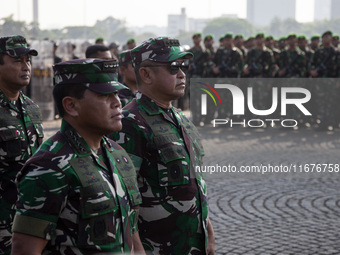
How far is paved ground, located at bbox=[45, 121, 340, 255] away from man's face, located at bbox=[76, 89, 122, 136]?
11.6 feet

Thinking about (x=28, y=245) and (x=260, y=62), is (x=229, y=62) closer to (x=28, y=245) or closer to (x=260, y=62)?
(x=260, y=62)

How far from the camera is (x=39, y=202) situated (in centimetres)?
240

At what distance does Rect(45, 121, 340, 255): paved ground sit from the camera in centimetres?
630

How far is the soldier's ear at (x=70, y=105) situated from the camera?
2617 mm

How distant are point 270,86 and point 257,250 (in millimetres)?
11457

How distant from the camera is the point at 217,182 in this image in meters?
9.48

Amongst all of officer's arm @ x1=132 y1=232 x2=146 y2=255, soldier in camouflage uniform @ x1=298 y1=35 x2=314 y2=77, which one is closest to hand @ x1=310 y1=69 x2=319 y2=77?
soldier in camouflage uniform @ x1=298 y1=35 x2=314 y2=77

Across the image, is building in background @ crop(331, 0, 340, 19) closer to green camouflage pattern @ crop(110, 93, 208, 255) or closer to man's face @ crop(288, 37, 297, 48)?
man's face @ crop(288, 37, 297, 48)

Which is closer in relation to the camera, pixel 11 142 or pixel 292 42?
pixel 11 142

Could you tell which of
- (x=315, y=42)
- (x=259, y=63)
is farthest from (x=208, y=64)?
(x=315, y=42)

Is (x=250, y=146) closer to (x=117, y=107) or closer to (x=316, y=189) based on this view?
(x=316, y=189)

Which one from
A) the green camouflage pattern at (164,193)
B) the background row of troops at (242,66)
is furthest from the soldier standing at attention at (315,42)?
the green camouflage pattern at (164,193)

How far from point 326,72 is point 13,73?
39.9ft

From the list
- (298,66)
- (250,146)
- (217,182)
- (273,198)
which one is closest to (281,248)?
(273,198)
